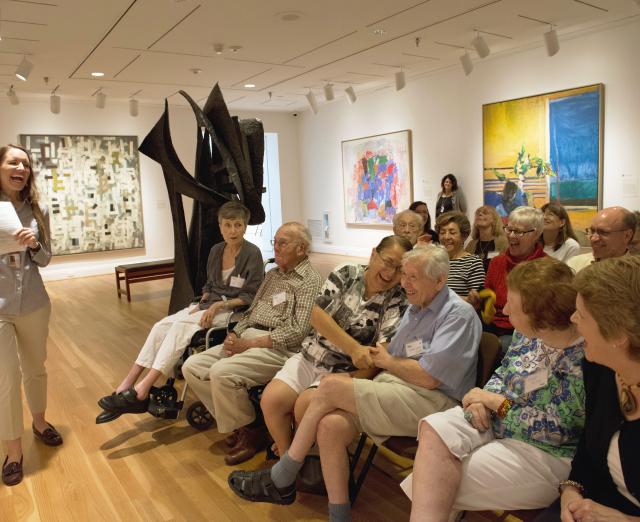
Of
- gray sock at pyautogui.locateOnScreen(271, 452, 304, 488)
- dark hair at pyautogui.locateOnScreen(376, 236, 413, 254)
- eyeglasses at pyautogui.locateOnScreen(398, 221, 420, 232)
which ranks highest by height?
dark hair at pyautogui.locateOnScreen(376, 236, 413, 254)

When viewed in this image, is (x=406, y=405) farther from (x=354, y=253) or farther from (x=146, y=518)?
(x=354, y=253)

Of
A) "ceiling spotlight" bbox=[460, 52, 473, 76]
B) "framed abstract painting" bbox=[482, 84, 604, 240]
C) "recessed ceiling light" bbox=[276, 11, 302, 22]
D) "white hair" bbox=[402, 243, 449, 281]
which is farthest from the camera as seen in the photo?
"ceiling spotlight" bbox=[460, 52, 473, 76]

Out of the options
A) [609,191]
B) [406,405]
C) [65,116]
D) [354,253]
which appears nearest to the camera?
[406,405]

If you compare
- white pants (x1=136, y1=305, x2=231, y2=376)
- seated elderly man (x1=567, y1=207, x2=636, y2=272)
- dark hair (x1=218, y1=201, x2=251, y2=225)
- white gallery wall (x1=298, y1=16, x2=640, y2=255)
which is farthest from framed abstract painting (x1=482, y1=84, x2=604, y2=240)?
white pants (x1=136, y1=305, x2=231, y2=376)

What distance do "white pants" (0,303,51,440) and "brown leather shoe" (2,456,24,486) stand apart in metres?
0.15

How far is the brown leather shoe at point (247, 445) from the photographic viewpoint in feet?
9.41

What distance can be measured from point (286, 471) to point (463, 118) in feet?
24.3

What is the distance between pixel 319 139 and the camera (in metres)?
12.1

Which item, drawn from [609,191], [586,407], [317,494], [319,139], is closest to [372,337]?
[317,494]

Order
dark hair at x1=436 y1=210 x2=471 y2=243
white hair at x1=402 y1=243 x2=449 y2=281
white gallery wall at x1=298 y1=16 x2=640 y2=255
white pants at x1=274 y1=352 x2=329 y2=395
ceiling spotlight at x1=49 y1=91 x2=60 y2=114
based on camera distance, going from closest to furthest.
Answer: white hair at x1=402 y1=243 x2=449 y2=281, white pants at x1=274 y1=352 x2=329 y2=395, dark hair at x1=436 y1=210 x2=471 y2=243, white gallery wall at x1=298 y1=16 x2=640 y2=255, ceiling spotlight at x1=49 y1=91 x2=60 y2=114

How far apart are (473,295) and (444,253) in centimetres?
105

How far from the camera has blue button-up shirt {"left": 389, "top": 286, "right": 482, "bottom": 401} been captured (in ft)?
6.79

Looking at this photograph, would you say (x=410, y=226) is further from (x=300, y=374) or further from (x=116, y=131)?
(x=116, y=131)

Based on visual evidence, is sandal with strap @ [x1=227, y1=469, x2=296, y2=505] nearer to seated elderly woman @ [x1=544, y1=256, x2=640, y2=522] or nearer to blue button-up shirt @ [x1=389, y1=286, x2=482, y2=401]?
blue button-up shirt @ [x1=389, y1=286, x2=482, y2=401]
